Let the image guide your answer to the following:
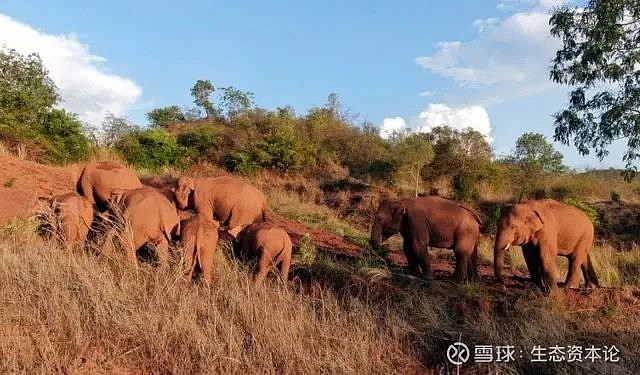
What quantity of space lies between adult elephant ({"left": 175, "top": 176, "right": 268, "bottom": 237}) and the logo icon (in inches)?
210

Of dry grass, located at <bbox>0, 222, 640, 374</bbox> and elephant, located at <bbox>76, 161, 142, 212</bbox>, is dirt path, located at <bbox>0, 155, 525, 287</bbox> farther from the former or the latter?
dry grass, located at <bbox>0, 222, 640, 374</bbox>

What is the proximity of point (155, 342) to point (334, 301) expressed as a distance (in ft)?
6.83

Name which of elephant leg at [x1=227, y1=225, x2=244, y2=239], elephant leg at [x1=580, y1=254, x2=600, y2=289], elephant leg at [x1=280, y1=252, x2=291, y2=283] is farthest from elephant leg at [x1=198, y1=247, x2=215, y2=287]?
elephant leg at [x1=580, y1=254, x2=600, y2=289]

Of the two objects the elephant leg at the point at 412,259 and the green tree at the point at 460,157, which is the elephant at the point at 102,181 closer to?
the elephant leg at the point at 412,259

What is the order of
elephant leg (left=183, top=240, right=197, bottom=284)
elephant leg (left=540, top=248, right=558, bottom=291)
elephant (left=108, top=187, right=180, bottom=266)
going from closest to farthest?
elephant leg (left=183, top=240, right=197, bottom=284) → elephant (left=108, top=187, right=180, bottom=266) → elephant leg (left=540, top=248, right=558, bottom=291)

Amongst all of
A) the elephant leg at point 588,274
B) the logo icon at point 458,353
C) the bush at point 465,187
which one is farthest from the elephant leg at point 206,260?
the bush at point 465,187

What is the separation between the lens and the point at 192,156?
3225 cm

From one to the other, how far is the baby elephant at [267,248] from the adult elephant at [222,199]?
2076 mm

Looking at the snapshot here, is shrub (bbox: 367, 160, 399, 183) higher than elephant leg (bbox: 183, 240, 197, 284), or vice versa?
shrub (bbox: 367, 160, 399, 183)

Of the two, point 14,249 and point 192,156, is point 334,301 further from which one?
point 192,156

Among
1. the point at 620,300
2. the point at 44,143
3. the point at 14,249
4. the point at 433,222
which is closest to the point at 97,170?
the point at 14,249

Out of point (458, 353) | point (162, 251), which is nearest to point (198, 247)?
point (162, 251)

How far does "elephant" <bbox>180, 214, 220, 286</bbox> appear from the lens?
7.59 meters

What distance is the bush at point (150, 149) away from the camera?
27477mm
